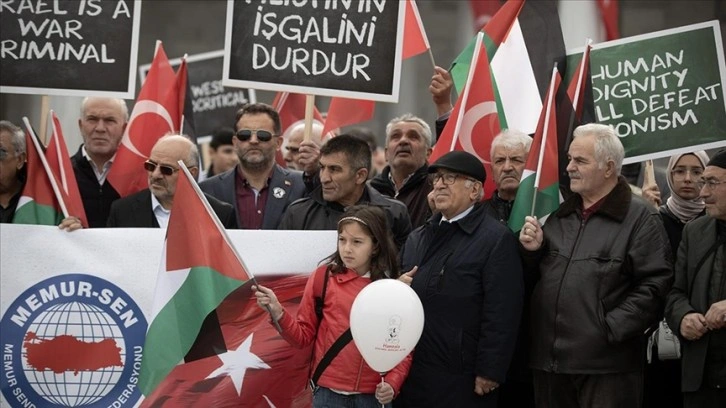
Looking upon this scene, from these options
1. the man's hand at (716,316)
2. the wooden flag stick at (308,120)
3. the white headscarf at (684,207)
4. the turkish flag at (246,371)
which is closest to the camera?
the man's hand at (716,316)

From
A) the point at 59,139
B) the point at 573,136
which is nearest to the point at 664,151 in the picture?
the point at 573,136

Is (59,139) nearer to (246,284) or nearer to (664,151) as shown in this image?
(246,284)

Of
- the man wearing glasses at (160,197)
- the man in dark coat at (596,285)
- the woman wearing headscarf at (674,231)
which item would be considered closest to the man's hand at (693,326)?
the man in dark coat at (596,285)

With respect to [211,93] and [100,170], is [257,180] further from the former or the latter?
[211,93]

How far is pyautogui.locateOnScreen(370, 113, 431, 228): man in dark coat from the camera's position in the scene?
351 inches

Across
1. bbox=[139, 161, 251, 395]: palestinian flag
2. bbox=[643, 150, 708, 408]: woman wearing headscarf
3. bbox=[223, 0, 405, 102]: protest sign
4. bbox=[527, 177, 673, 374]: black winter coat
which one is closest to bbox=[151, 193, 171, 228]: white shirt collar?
bbox=[223, 0, 405, 102]: protest sign

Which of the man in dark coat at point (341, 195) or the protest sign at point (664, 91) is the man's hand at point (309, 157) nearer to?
the man in dark coat at point (341, 195)

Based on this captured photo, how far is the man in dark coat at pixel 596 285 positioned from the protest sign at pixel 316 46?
2059 mm

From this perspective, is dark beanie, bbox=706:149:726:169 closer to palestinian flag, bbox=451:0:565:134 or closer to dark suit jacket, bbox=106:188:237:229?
palestinian flag, bbox=451:0:565:134

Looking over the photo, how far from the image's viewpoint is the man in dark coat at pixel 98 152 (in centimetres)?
940

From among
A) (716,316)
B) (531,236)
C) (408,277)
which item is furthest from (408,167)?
(716,316)

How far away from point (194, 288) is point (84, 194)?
2.43 meters

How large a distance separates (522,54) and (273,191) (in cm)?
196

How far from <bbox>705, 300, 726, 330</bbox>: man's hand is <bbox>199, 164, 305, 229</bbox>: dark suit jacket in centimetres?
311
